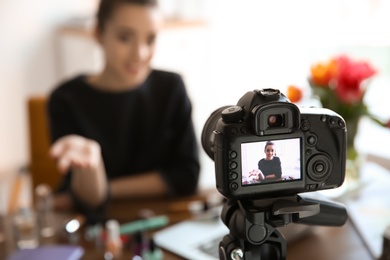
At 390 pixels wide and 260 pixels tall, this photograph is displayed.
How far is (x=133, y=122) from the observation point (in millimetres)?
1729

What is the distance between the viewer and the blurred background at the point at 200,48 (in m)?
2.25

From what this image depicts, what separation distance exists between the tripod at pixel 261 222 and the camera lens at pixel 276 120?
0.10 meters

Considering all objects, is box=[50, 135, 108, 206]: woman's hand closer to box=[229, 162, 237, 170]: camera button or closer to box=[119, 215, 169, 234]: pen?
box=[119, 215, 169, 234]: pen

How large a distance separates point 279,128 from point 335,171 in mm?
112

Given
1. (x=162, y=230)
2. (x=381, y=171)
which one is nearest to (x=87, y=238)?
(x=162, y=230)

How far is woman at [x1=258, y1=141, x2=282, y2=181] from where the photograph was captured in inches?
26.4

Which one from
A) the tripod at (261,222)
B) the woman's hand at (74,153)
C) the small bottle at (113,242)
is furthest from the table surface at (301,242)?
the tripod at (261,222)

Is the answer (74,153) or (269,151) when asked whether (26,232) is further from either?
(269,151)

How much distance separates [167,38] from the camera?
8.09 feet

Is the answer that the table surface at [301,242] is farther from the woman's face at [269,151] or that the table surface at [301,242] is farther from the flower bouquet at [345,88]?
the woman's face at [269,151]

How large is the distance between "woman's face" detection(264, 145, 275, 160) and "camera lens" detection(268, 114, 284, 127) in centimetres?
3

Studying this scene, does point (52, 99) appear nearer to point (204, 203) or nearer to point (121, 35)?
point (121, 35)

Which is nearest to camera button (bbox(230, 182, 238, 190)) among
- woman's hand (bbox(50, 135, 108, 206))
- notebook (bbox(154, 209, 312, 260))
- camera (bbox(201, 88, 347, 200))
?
camera (bbox(201, 88, 347, 200))

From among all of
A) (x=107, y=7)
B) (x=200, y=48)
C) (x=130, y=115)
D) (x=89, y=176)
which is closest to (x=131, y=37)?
(x=107, y=7)
